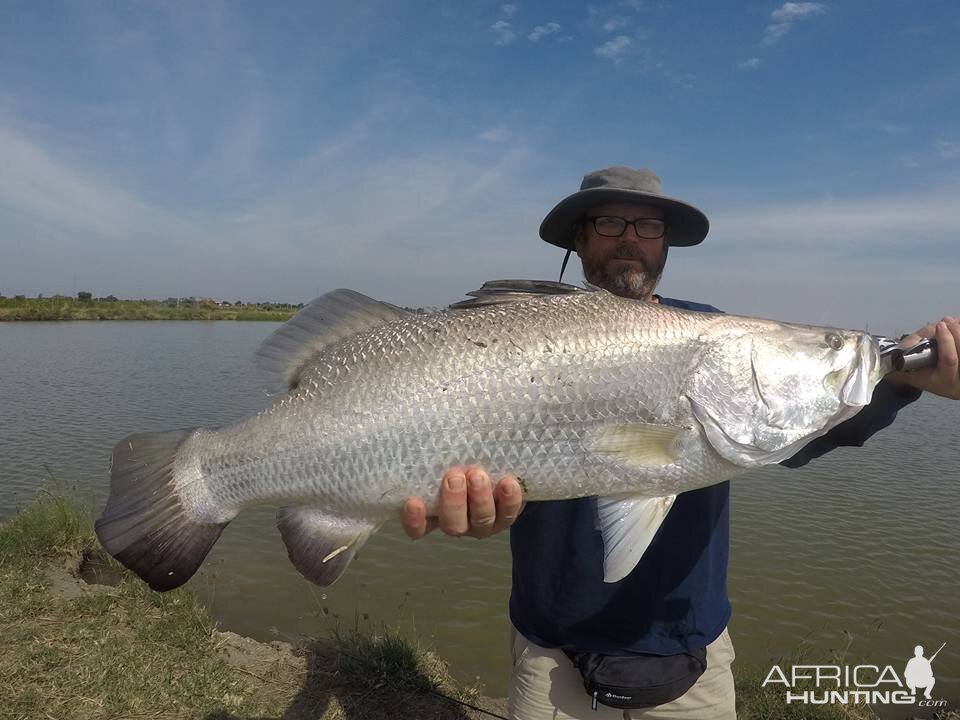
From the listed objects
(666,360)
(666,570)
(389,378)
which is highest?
(666,360)

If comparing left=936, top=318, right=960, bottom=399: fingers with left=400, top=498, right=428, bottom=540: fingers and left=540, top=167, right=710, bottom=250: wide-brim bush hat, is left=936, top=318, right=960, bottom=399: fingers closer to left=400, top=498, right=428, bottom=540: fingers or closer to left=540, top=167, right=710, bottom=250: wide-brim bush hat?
left=540, top=167, right=710, bottom=250: wide-brim bush hat

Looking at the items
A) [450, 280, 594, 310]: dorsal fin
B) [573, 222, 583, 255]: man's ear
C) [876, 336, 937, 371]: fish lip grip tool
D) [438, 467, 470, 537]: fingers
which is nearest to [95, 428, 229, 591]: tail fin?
[438, 467, 470, 537]: fingers

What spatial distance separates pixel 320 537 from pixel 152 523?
2.36 feet

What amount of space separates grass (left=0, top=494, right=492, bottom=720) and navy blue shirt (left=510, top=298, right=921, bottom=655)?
7.62 feet

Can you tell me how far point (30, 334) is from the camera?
39469 mm

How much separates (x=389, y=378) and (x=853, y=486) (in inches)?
519

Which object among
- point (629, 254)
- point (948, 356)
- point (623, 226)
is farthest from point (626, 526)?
point (623, 226)

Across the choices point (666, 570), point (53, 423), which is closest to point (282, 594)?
point (666, 570)

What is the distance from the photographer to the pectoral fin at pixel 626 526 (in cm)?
238

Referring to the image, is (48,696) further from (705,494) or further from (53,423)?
(53,423)

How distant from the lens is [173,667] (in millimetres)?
4891

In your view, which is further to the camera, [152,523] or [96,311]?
[96,311]

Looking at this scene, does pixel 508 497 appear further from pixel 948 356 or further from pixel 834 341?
pixel 948 356

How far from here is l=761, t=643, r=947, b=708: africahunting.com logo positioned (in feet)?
16.9
